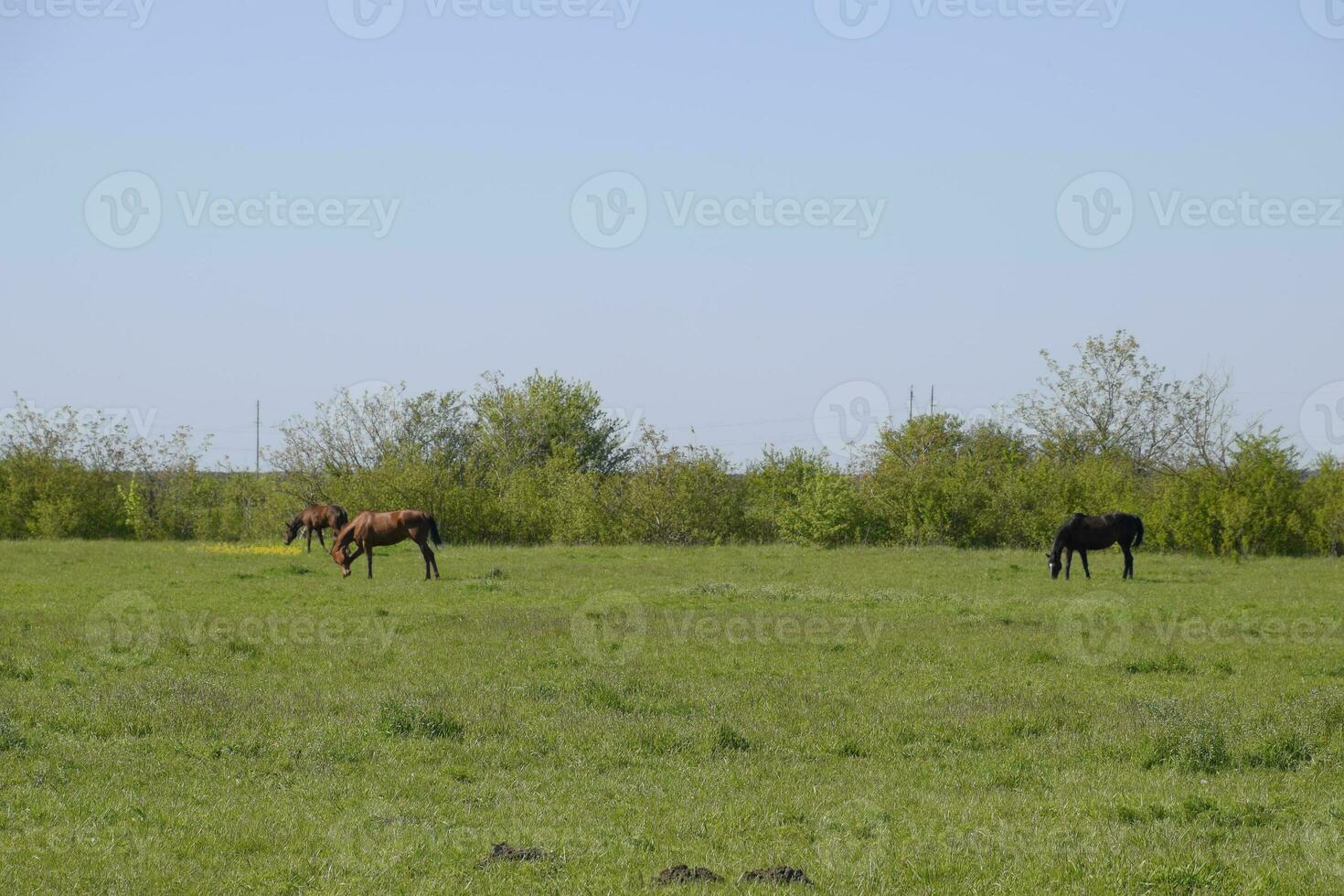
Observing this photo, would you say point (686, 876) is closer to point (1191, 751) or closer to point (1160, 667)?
point (1191, 751)

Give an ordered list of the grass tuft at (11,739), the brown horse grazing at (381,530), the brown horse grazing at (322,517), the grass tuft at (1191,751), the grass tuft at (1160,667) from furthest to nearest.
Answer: the brown horse grazing at (322,517) < the brown horse grazing at (381,530) < the grass tuft at (1160,667) < the grass tuft at (1191,751) < the grass tuft at (11,739)

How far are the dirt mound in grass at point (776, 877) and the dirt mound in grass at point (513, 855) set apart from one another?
3.88 ft

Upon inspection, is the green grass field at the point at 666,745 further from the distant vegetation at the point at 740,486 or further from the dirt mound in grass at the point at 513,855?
the distant vegetation at the point at 740,486

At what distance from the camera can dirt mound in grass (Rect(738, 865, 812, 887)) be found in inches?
257

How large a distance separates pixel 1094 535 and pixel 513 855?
24.5 m

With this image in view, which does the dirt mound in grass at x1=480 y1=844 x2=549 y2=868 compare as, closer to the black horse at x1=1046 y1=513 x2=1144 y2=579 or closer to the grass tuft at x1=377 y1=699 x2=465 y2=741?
the grass tuft at x1=377 y1=699 x2=465 y2=741

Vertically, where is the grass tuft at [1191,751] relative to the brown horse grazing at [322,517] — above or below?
below

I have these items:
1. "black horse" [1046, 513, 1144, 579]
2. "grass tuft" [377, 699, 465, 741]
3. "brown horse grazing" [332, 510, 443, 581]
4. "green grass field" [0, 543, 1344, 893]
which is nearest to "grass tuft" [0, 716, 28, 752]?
"green grass field" [0, 543, 1344, 893]

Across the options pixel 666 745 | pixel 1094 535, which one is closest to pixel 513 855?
pixel 666 745

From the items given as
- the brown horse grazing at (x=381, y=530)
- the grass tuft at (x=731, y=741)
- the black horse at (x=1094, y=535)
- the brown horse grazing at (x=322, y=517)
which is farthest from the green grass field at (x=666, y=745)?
the brown horse grazing at (x=322, y=517)

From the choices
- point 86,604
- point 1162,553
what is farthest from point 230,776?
point 1162,553

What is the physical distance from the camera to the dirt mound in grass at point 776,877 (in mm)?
6527

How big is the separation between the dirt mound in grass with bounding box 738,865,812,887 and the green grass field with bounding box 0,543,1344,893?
12 centimetres

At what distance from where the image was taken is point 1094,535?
28.8m
